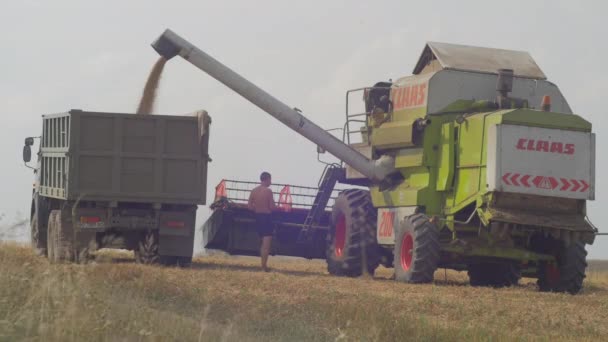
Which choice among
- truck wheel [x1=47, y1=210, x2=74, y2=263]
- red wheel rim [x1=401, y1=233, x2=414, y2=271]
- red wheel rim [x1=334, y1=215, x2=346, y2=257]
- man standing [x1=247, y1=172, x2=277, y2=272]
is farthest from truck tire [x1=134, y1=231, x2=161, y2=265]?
red wheel rim [x1=401, y1=233, x2=414, y2=271]

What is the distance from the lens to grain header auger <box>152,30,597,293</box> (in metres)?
17.8

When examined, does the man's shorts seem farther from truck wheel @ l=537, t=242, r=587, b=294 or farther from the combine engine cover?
the combine engine cover

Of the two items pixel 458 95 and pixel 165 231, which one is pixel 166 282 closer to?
pixel 165 231

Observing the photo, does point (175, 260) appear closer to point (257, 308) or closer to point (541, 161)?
point (541, 161)

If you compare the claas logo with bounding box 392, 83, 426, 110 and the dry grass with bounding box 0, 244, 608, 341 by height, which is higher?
the claas logo with bounding box 392, 83, 426, 110

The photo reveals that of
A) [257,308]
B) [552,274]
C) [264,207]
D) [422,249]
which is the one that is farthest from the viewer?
[264,207]

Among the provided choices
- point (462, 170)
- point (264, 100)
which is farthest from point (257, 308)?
point (264, 100)

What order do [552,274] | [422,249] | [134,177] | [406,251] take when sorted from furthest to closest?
[134,177] < [406,251] < [552,274] < [422,249]

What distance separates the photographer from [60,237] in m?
20.3

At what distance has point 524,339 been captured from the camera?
1138 cm

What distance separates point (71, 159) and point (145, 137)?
1304mm

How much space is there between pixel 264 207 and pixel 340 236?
60.7 inches

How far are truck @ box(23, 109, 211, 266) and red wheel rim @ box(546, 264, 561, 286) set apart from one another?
233 inches

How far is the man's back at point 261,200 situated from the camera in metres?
22.7
